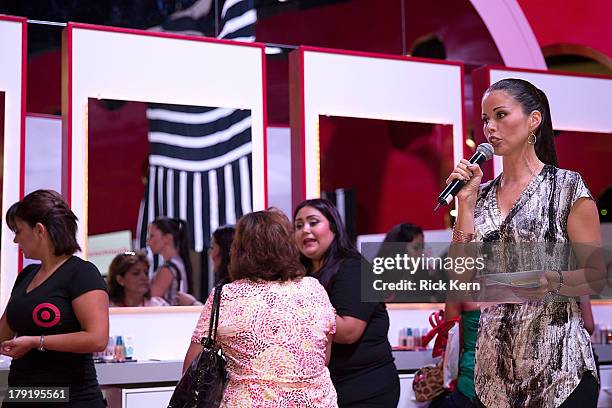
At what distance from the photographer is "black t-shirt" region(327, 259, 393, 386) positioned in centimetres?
328

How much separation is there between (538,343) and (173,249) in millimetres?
3089

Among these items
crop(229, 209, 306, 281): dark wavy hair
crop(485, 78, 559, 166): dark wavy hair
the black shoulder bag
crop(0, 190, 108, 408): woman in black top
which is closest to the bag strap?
the black shoulder bag

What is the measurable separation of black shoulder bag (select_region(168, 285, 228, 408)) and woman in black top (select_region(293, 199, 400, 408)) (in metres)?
0.70

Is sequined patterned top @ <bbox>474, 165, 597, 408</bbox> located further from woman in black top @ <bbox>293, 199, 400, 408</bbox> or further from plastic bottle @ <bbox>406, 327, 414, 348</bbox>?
plastic bottle @ <bbox>406, 327, 414, 348</bbox>

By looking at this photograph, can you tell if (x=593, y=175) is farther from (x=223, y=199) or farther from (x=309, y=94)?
(x=223, y=199)

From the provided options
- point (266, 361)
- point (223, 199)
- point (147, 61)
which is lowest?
point (266, 361)

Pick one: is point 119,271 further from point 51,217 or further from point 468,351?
point 468,351

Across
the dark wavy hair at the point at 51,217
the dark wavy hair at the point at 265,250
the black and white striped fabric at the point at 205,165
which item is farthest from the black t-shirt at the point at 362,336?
the black and white striped fabric at the point at 205,165

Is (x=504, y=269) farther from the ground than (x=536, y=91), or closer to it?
closer to it

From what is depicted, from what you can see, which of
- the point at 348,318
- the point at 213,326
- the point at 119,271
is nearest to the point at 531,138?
the point at 213,326

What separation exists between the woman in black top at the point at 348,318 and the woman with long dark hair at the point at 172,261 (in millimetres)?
1447

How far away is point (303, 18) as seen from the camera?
23.7 ft

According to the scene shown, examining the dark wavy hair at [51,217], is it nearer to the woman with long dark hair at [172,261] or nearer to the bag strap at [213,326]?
the bag strap at [213,326]

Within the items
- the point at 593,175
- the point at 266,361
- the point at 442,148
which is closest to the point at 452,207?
the point at 442,148
